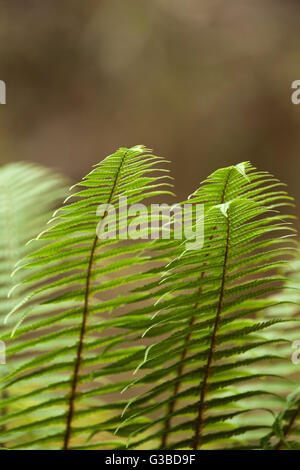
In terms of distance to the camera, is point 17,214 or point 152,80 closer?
point 17,214

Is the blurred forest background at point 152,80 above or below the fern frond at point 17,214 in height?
above

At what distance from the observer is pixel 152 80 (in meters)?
2.75

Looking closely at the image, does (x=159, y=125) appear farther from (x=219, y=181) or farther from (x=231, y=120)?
(x=219, y=181)

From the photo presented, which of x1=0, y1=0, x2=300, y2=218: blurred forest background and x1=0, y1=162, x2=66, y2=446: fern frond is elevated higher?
x1=0, y1=0, x2=300, y2=218: blurred forest background

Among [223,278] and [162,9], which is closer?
[223,278]

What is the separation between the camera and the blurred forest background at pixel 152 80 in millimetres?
2625

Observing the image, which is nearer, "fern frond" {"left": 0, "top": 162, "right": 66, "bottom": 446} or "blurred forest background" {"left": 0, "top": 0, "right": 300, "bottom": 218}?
"fern frond" {"left": 0, "top": 162, "right": 66, "bottom": 446}

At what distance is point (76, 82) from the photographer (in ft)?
9.15

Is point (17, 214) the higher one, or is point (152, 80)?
point (152, 80)

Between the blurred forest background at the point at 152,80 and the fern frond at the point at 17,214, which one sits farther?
the blurred forest background at the point at 152,80

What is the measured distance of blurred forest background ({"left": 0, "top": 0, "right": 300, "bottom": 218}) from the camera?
2.62 metres

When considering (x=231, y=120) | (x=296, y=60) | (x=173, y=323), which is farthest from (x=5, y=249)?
(x=296, y=60)

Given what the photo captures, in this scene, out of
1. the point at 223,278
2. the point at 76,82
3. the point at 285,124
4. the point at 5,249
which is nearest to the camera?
the point at 223,278

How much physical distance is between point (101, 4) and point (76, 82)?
0.43 meters
